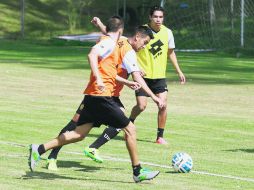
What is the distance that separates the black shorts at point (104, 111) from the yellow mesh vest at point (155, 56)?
458cm

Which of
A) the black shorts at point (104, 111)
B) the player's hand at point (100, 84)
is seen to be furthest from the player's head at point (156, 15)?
the player's hand at point (100, 84)

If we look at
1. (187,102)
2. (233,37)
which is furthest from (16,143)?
(233,37)

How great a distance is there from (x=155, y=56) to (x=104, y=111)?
4.80 m

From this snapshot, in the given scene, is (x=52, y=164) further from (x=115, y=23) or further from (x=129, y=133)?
(x=115, y=23)

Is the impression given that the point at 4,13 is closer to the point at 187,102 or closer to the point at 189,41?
the point at 189,41

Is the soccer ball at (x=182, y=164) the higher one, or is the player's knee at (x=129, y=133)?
the player's knee at (x=129, y=133)

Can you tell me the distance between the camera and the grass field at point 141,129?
11.2 m

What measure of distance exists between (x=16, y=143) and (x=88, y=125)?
11.0 ft

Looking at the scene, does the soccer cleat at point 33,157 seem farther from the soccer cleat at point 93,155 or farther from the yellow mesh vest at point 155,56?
the yellow mesh vest at point 155,56

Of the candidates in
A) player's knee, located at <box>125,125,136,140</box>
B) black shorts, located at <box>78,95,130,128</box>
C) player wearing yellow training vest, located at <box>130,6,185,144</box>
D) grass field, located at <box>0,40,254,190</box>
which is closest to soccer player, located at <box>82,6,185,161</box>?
player wearing yellow training vest, located at <box>130,6,185,144</box>

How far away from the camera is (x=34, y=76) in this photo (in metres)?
28.6

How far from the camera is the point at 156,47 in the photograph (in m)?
15.6

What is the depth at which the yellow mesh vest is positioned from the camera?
612 inches

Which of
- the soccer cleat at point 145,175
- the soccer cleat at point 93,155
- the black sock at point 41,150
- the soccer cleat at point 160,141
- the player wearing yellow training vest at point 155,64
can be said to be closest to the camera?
the soccer cleat at point 145,175
